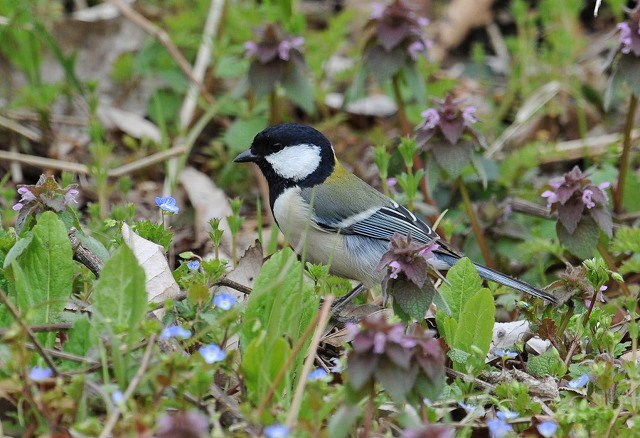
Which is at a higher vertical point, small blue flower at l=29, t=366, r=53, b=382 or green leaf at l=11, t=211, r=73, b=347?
small blue flower at l=29, t=366, r=53, b=382

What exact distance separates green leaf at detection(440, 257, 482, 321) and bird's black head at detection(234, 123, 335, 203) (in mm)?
1002

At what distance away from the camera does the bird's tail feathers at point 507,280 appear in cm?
291

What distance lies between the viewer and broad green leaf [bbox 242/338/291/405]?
2.29 metres

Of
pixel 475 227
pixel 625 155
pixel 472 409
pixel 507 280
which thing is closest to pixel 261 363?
pixel 472 409

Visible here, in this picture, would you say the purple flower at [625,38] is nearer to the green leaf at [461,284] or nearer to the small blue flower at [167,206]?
the green leaf at [461,284]

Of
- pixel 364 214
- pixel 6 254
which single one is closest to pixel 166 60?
pixel 364 214

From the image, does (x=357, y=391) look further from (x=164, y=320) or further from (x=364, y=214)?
(x=364, y=214)

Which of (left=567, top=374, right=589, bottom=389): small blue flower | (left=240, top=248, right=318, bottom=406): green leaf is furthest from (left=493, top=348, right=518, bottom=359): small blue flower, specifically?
(left=240, top=248, right=318, bottom=406): green leaf

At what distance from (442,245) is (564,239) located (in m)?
0.46

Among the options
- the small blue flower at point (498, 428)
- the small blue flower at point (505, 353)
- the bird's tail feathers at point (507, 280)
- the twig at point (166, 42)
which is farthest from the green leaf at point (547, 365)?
the twig at point (166, 42)

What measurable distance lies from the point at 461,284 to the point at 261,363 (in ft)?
2.89

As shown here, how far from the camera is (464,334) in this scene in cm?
272

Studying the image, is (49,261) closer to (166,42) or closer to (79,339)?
(79,339)

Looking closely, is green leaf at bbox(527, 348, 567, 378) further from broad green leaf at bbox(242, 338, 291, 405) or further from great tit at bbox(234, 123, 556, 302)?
broad green leaf at bbox(242, 338, 291, 405)
